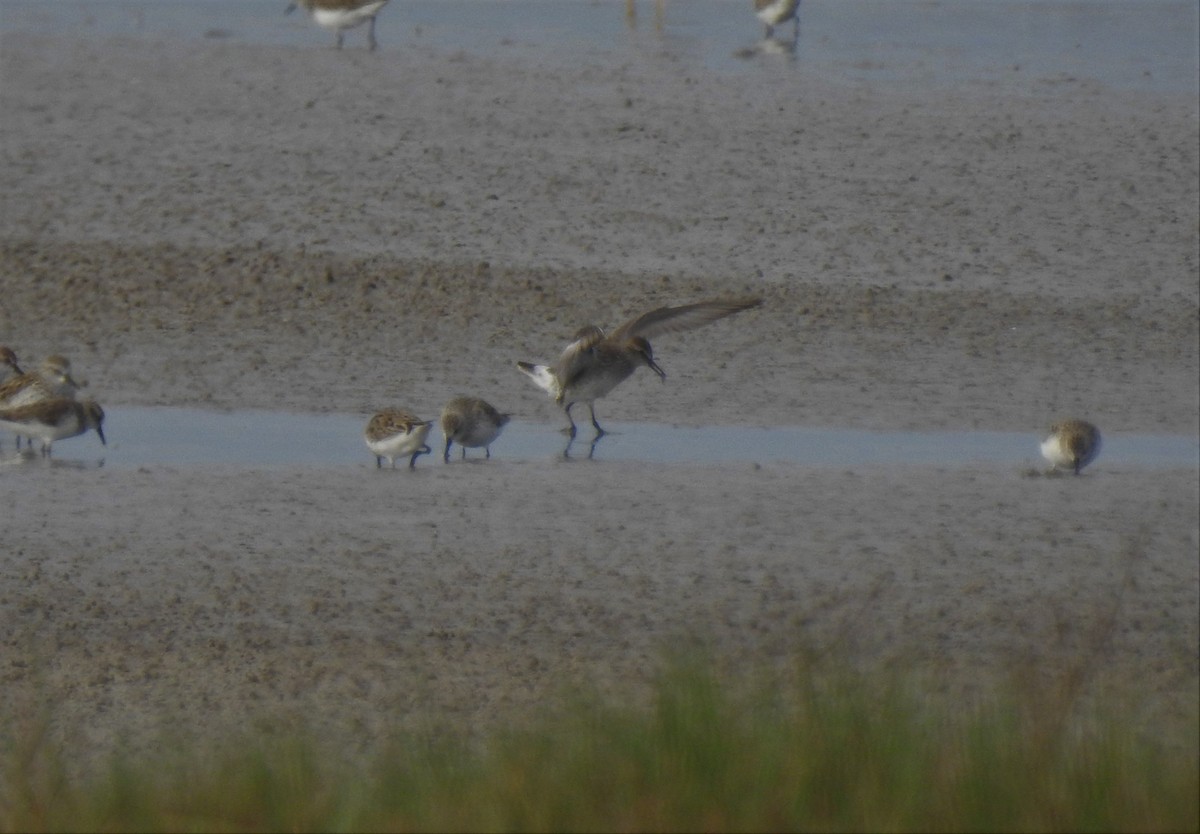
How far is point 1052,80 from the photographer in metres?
20.5

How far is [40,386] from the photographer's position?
10805mm

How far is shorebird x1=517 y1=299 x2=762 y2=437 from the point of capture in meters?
11.0

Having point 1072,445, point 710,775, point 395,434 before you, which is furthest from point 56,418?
point 710,775

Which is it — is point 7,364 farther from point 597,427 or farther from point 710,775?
point 710,775

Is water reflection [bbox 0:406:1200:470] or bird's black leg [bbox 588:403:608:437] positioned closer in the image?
water reflection [bbox 0:406:1200:470]

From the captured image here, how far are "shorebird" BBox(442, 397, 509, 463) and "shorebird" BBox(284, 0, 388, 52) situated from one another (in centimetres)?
1223

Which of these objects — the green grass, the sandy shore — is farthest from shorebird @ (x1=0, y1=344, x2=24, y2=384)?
the green grass

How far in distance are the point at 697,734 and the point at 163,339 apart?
26.0ft

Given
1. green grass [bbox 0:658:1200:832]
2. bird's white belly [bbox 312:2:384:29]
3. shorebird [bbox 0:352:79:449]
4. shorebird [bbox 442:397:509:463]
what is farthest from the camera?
bird's white belly [bbox 312:2:384:29]

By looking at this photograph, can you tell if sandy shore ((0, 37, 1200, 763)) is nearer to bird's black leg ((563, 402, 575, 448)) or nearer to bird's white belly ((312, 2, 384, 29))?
bird's black leg ((563, 402, 575, 448))

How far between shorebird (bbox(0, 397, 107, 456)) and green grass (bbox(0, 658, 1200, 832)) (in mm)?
5018

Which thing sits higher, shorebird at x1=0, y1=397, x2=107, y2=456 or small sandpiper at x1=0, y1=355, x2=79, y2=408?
small sandpiper at x1=0, y1=355, x2=79, y2=408

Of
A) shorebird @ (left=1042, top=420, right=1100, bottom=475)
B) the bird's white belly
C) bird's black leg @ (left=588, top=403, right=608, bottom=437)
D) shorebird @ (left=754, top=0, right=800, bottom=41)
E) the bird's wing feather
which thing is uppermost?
shorebird @ (left=754, top=0, right=800, bottom=41)

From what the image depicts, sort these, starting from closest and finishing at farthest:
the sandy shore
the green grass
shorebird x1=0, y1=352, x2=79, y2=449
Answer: the green grass → the sandy shore → shorebird x1=0, y1=352, x2=79, y2=449
